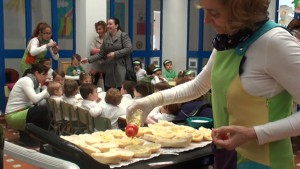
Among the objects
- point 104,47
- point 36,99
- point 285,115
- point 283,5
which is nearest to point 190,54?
point 283,5

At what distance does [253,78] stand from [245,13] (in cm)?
23

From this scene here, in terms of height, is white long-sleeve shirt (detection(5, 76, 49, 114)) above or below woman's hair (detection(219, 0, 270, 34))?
below

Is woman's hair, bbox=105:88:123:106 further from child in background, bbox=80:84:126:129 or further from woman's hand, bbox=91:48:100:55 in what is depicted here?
woman's hand, bbox=91:48:100:55

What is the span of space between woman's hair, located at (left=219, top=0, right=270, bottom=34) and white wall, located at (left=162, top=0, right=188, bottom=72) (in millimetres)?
8283

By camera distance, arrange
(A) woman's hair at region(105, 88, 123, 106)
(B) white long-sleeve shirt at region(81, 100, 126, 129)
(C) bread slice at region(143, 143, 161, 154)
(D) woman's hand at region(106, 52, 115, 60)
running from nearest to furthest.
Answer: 1. (C) bread slice at region(143, 143, 161, 154)
2. (B) white long-sleeve shirt at region(81, 100, 126, 129)
3. (A) woman's hair at region(105, 88, 123, 106)
4. (D) woman's hand at region(106, 52, 115, 60)

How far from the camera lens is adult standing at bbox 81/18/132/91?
6420mm

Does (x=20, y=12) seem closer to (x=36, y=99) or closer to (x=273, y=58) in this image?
(x=36, y=99)

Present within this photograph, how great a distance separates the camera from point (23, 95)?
552cm

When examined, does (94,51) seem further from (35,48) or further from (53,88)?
(53,88)

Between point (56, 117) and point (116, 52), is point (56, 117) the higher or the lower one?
the lower one

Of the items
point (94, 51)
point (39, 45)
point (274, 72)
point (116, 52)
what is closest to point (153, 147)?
point (274, 72)

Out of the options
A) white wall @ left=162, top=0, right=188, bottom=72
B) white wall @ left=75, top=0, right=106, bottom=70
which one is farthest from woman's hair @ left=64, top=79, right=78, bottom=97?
white wall @ left=162, top=0, right=188, bottom=72

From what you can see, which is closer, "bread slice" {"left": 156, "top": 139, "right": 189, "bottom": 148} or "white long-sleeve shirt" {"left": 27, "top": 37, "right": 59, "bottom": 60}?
"bread slice" {"left": 156, "top": 139, "right": 189, "bottom": 148}

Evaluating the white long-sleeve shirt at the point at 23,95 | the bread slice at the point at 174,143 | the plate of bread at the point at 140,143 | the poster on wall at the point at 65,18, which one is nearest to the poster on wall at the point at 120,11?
the poster on wall at the point at 65,18
